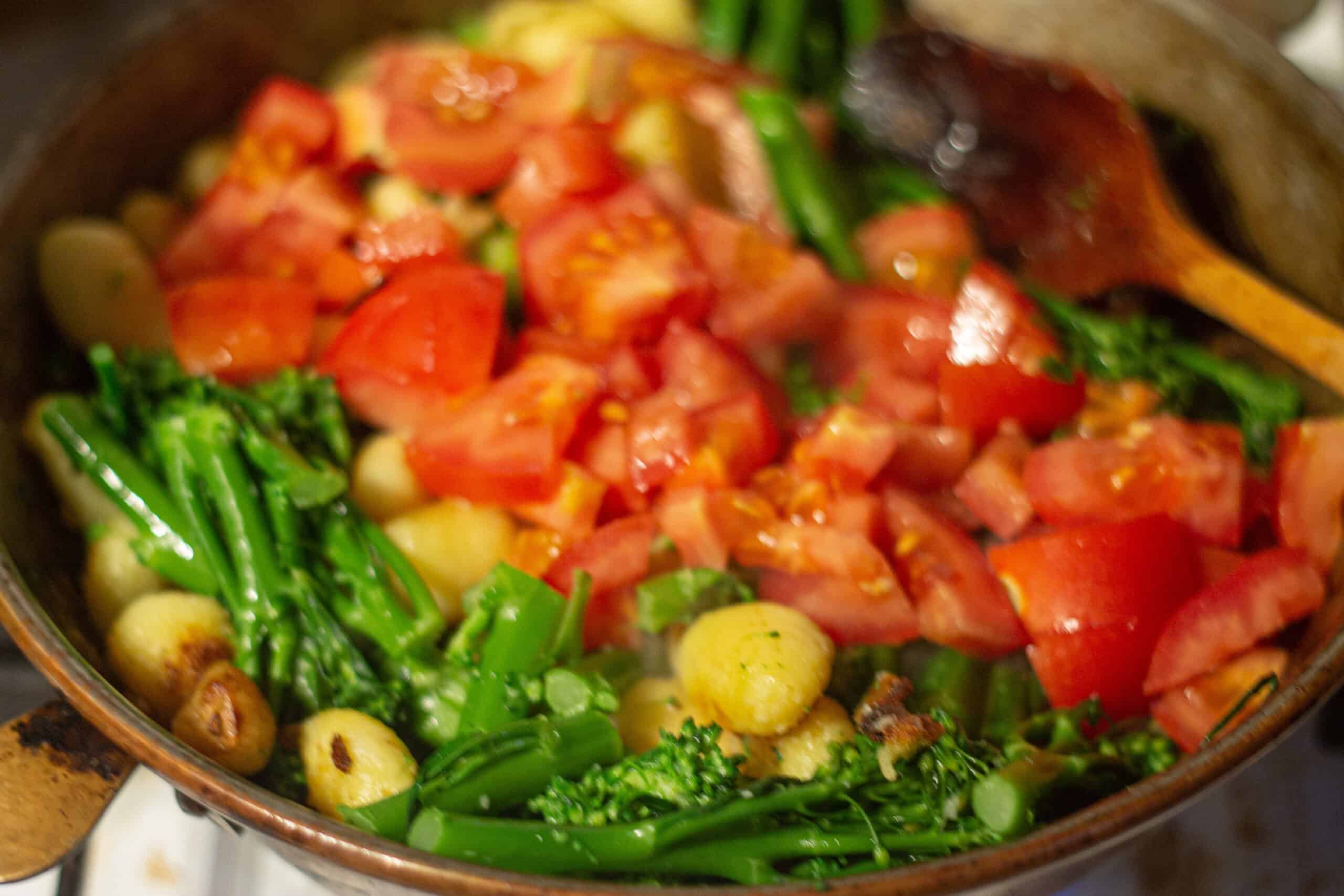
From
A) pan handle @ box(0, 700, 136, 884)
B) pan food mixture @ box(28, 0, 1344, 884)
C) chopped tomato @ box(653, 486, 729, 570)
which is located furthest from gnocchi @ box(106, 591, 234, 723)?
chopped tomato @ box(653, 486, 729, 570)

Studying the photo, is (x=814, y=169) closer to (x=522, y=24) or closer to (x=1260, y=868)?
(x=522, y=24)

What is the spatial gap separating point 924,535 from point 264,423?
3.56 feet

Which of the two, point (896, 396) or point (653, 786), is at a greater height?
point (896, 396)

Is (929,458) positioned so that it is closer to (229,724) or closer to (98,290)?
(229,724)

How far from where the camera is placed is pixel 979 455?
74.4 inches

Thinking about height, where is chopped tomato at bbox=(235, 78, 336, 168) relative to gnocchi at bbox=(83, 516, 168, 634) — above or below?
above

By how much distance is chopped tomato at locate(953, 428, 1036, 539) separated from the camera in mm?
1778

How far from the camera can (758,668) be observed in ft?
4.85

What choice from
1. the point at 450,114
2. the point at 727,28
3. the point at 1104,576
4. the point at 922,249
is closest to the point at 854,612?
the point at 1104,576

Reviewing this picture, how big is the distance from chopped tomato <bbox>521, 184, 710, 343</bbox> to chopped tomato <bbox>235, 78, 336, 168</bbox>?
593mm

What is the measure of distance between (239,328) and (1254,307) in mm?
1823

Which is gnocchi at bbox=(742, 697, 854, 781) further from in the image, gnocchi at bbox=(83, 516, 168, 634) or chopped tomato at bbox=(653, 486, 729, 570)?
gnocchi at bbox=(83, 516, 168, 634)

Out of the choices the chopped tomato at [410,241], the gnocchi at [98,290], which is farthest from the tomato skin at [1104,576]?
the gnocchi at [98,290]

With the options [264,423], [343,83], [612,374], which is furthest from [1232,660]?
[343,83]
